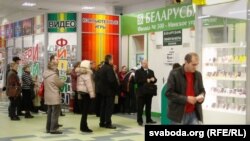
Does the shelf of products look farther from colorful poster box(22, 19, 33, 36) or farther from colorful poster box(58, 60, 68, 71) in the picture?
colorful poster box(22, 19, 33, 36)

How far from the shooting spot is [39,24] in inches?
464

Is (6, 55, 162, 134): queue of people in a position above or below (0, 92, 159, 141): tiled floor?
above

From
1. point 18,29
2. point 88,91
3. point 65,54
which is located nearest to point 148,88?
point 88,91

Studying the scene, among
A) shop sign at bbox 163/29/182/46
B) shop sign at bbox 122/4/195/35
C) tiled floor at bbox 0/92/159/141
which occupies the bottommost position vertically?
tiled floor at bbox 0/92/159/141

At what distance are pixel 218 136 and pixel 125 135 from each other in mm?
5279

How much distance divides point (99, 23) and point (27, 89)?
3.01 m

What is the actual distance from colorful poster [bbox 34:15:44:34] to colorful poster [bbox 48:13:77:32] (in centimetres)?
38

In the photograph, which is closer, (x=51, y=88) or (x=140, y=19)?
(x=51, y=88)

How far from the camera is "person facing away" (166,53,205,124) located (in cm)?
430

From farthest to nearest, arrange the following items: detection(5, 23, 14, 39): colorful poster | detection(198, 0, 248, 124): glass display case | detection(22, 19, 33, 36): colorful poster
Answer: detection(5, 23, 14, 39): colorful poster → detection(22, 19, 33, 36): colorful poster → detection(198, 0, 248, 124): glass display case

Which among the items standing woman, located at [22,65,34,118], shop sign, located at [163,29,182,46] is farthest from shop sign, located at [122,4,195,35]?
standing woman, located at [22,65,34,118]

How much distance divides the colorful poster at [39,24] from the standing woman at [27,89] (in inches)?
93.4

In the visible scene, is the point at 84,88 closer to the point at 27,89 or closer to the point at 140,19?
the point at 27,89

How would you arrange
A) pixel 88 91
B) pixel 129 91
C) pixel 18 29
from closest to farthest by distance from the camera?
pixel 88 91, pixel 129 91, pixel 18 29
